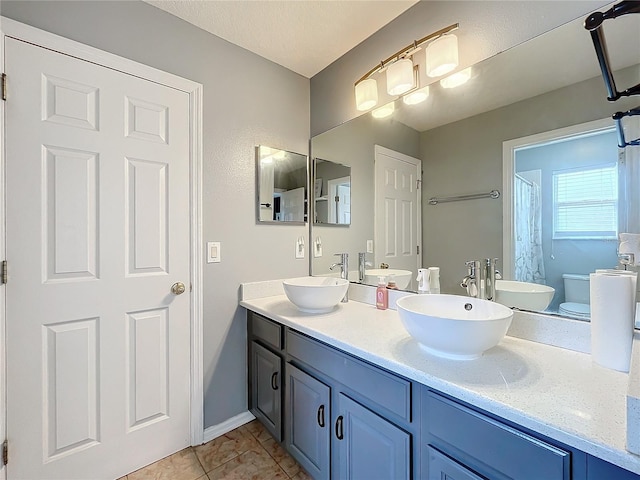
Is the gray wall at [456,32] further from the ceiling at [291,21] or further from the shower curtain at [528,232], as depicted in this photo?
the shower curtain at [528,232]

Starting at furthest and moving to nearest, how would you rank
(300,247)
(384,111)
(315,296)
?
(300,247)
(384,111)
(315,296)

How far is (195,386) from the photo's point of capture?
5.48 ft

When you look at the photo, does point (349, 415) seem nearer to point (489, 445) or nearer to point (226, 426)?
point (489, 445)

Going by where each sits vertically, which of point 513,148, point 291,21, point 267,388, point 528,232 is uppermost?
point 291,21

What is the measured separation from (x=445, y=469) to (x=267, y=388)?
3.54 feet

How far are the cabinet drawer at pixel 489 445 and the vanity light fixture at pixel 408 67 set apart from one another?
4.62 feet

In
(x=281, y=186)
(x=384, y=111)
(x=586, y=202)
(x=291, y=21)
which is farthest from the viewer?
(x=281, y=186)

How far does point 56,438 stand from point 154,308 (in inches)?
25.4

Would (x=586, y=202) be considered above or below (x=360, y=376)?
above

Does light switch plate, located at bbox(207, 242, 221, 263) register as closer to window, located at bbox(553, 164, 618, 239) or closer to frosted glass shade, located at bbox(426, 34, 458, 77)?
frosted glass shade, located at bbox(426, 34, 458, 77)

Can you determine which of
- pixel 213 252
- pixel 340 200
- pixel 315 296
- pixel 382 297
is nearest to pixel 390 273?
pixel 382 297

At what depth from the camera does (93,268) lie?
4.51ft

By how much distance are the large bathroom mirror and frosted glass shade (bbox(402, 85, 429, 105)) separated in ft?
0.11

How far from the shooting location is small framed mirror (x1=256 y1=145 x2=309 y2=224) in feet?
6.31
